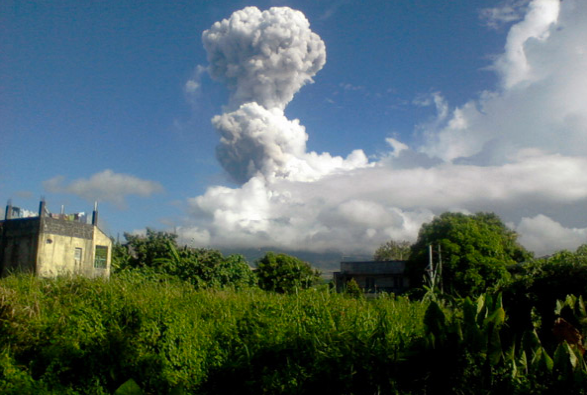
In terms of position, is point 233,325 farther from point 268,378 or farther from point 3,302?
point 3,302

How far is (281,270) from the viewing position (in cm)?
1897

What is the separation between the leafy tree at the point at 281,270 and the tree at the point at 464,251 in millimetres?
11978


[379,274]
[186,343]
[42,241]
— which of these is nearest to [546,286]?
[186,343]

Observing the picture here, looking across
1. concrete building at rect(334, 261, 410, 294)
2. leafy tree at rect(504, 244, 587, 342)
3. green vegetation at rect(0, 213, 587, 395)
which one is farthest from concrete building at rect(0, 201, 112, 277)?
concrete building at rect(334, 261, 410, 294)

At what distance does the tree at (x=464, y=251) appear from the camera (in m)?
29.7

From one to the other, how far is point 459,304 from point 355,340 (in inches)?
55.3

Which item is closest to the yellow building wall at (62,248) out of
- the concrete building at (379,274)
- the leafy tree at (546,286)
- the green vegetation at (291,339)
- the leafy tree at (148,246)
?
the leafy tree at (148,246)

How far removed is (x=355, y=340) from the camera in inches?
208

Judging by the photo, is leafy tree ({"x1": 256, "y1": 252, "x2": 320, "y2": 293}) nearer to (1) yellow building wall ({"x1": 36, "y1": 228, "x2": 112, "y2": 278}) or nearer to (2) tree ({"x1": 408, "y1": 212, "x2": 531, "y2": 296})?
(1) yellow building wall ({"x1": 36, "y1": 228, "x2": 112, "y2": 278})

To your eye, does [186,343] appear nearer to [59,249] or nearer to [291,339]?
[291,339]

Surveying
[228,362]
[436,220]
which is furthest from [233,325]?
[436,220]

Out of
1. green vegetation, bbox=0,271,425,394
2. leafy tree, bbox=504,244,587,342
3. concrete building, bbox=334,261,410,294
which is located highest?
concrete building, bbox=334,261,410,294

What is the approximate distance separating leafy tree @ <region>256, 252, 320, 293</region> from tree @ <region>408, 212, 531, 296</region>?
39.3ft

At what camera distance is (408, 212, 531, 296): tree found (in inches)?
1171
